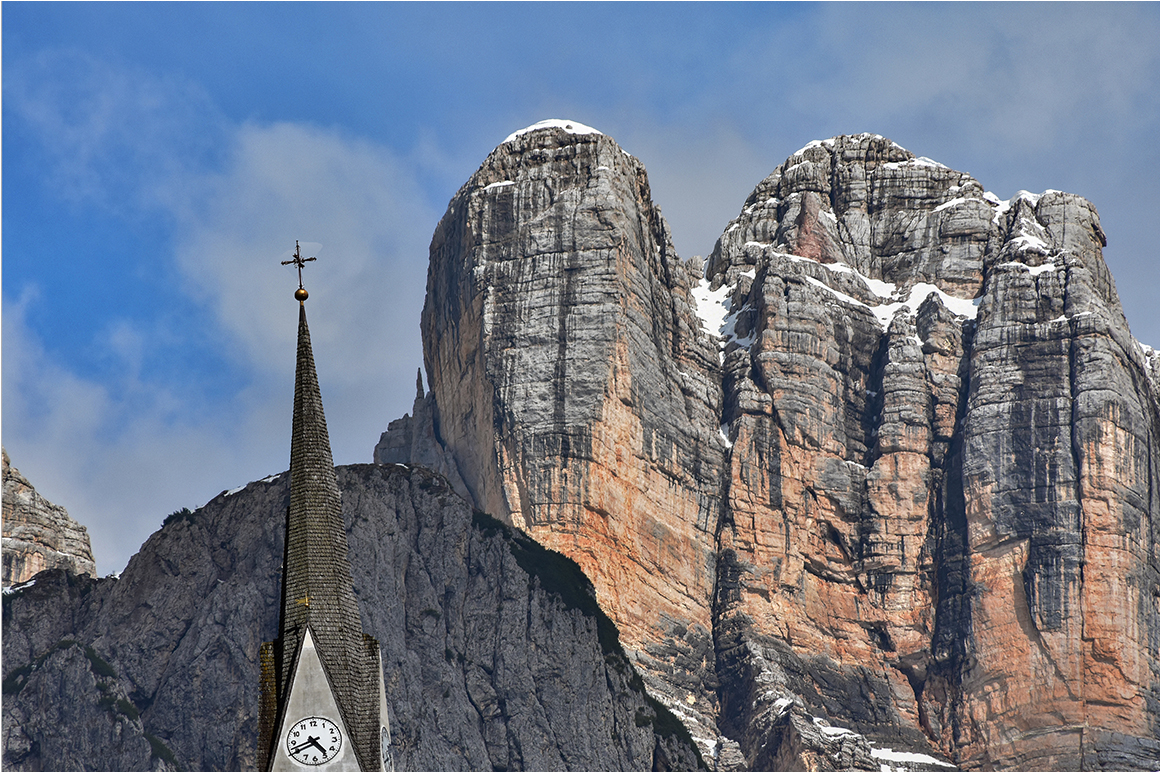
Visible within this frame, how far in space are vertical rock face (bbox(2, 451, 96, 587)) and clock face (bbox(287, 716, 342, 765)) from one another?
4424 inches

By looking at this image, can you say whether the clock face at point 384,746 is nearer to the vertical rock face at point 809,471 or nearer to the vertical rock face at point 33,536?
the vertical rock face at point 809,471

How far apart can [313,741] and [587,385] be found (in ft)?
372

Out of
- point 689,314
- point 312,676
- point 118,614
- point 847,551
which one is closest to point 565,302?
point 689,314

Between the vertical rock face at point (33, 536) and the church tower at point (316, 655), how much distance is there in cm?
10914

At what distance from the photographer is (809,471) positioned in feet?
618

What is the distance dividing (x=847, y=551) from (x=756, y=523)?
9.12 metres

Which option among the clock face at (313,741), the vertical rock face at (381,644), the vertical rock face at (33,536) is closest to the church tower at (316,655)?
the clock face at (313,741)

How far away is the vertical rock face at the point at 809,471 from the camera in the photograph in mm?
168625

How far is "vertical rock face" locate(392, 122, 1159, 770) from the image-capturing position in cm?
16862

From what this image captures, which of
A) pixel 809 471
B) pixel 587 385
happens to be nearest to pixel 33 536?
pixel 587 385

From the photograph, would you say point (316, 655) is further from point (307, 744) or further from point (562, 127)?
point (562, 127)

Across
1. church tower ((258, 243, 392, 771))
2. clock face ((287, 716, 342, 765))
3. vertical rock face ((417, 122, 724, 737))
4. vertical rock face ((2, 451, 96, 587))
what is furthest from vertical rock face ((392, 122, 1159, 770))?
clock face ((287, 716, 342, 765))

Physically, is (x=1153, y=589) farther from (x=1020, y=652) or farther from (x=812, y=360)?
(x=812, y=360)

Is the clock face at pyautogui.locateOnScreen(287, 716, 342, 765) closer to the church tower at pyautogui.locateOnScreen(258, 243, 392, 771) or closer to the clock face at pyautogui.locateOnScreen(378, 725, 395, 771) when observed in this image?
the church tower at pyautogui.locateOnScreen(258, 243, 392, 771)
